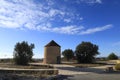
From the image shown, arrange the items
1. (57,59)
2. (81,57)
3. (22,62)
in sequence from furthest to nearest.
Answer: (81,57) < (57,59) < (22,62)

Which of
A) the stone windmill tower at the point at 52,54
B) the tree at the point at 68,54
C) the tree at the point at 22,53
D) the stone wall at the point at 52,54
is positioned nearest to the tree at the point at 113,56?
the tree at the point at 68,54

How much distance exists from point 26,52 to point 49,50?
12.3m

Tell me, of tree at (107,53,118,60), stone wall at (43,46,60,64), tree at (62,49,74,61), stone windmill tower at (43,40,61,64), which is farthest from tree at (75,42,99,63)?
tree at (107,53,118,60)

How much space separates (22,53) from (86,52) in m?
23.7

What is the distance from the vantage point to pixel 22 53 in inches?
2377

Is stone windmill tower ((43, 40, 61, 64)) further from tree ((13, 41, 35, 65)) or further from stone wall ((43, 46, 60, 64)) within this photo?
tree ((13, 41, 35, 65))

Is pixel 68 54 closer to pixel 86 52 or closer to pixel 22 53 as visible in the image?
pixel 86 52

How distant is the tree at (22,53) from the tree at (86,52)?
2096 cm

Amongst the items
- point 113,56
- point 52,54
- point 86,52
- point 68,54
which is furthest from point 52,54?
point 113,56

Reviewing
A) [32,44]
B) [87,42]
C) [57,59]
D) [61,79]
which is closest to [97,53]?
[87,42]

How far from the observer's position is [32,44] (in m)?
61.8

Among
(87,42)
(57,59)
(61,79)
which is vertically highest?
(87,42)

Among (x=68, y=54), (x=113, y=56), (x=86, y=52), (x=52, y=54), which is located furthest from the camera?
(x=113, y=56)

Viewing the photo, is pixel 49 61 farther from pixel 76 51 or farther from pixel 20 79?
pixel 20 79
